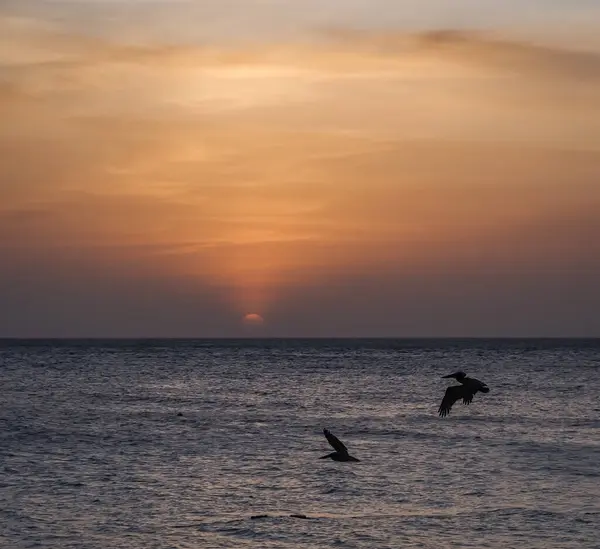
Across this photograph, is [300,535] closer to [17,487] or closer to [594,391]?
[17,487]

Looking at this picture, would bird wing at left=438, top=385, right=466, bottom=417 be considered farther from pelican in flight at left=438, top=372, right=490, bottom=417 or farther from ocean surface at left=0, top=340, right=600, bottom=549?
ocean surface at left=0, top=340, right=600, bottom=549

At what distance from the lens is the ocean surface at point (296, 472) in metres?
25.1

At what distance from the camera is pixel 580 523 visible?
85.3ft

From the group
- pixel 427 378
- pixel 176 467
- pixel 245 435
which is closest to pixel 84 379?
pixel 427 378

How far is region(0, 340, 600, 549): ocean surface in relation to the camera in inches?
989

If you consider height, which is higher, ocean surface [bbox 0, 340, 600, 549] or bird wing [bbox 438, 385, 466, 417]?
bird wing [bbox 438, 385, 466, 417]

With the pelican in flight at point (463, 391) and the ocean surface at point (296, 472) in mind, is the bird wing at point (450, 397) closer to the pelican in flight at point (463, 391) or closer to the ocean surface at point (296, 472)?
the pelican in flight at point (463, 391)

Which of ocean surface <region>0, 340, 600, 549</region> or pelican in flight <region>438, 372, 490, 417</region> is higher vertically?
pelican in flight <region>438, 372, 490, 417</region>

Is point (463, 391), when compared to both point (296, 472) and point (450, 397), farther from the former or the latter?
point (296, 472)

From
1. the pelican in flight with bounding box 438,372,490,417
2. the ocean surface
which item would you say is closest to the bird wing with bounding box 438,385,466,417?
the pelican in flight with bounding box 438,372,490,417

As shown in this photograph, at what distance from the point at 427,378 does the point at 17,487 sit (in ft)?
217

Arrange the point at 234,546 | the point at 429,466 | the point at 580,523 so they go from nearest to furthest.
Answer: the point at 234,546, the point at 580,523, the point at 429,466

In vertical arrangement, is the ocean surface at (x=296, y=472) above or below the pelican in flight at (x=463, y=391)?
below

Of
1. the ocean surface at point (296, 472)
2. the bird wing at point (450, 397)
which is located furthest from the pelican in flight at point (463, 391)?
the ocean surface at point (296, 472)
